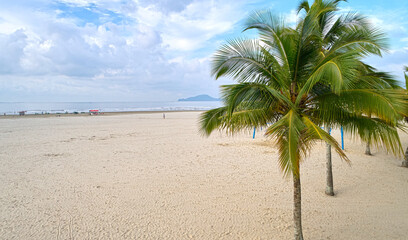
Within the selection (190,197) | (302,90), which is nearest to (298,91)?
(302,90)

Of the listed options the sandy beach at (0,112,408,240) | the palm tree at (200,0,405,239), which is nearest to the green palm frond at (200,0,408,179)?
the palm tree at (200,0,405,239)

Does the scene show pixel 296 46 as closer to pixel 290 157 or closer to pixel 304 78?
pixel 304 78

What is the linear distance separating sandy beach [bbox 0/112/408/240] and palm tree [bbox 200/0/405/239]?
2.28 meters

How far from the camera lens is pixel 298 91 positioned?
4734 millimetres

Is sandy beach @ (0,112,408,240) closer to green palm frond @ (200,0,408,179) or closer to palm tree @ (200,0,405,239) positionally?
palm tree @ (200,0,405,239)

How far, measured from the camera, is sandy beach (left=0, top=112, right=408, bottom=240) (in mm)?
6113

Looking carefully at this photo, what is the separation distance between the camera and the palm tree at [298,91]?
391 centimetres

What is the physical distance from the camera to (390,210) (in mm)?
7246

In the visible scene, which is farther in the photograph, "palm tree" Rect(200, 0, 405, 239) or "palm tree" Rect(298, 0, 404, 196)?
"palm tree" Rect(298, 0, 404, 196)

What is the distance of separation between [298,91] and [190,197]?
520 cm

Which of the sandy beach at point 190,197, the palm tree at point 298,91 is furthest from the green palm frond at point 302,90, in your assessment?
the sandy beach at point 190,197

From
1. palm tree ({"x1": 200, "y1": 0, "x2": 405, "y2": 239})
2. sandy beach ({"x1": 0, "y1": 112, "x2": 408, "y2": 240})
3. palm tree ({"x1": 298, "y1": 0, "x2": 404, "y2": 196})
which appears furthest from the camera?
sandy beach ({"x1": 0, "y1": 112, "x2": 408, "y2": 240})

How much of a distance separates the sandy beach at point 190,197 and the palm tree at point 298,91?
2280mm

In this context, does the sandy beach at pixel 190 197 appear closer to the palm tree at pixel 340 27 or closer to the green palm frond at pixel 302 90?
the palm tree at pixel 340 27
